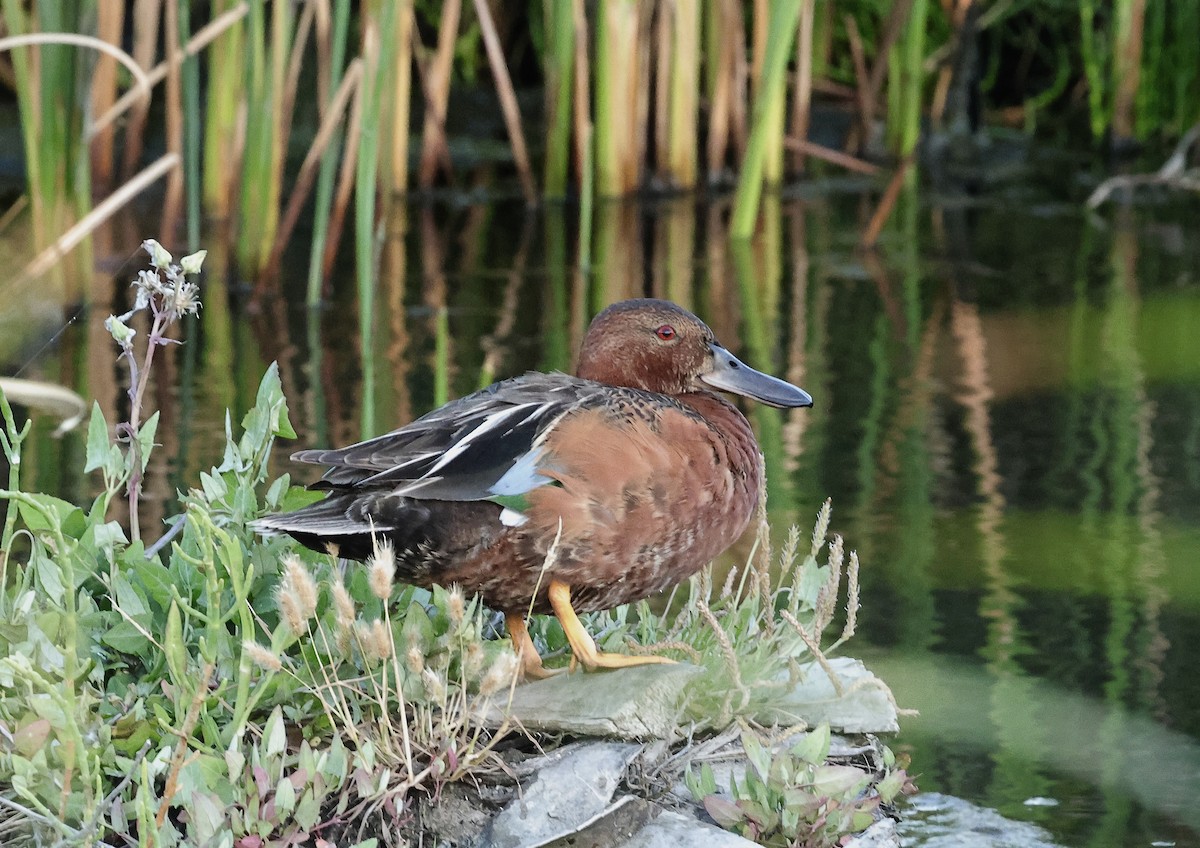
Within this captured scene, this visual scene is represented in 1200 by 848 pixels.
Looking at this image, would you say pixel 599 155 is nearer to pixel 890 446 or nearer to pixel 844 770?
pixel 890 446

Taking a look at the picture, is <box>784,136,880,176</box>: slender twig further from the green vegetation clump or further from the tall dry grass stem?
the green vegetation clump

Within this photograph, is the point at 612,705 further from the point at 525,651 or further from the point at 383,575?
the point at 383,575

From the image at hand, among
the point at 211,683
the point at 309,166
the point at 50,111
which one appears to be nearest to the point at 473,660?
the point at 211,683

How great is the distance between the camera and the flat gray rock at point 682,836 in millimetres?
2346

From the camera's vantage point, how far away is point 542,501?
2.48 metres

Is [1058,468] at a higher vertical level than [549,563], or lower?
lower

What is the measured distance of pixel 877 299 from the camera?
671cm

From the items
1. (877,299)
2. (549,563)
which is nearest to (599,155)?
(877,299)

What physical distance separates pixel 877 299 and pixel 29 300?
3834 mm

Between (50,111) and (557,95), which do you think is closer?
(50,111)

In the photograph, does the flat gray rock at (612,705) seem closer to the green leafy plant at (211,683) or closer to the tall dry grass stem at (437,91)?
the green leafy plant at (211,683)

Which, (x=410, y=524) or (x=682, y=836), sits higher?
(x=410, y=524)

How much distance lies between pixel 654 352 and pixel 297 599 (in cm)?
104

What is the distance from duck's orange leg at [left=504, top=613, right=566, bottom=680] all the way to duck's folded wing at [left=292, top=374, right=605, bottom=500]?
0.29 meters
